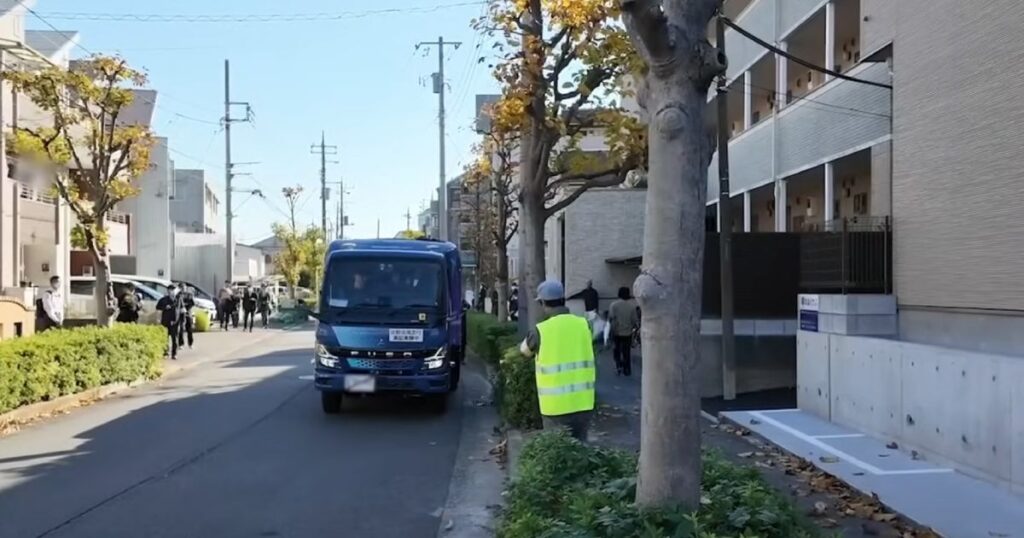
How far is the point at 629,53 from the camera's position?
12695 mm

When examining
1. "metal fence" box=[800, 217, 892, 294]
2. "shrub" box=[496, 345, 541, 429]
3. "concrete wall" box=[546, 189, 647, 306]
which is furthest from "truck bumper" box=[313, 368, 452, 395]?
"concrete wall" box=[546, 189, 647, 306]

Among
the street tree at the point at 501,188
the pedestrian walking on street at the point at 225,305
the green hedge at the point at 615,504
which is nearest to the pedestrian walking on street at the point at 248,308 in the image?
the pedestrian walking on street at the point at 225,305

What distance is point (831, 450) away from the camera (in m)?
9.50

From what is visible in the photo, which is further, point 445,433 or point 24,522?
point 445,433

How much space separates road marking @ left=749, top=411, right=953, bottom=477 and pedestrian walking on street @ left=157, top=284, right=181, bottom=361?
14.8m

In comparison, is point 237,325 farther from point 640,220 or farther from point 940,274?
point 940,274

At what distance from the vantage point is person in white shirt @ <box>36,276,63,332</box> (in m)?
19.1

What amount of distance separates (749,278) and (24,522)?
11.1 metres

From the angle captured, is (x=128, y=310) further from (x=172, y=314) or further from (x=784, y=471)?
(x=784, y=471)

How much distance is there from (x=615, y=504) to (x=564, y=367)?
8.97 ft

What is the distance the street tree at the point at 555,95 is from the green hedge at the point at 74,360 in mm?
6836

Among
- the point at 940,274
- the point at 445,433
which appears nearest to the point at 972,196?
the point at 940,274

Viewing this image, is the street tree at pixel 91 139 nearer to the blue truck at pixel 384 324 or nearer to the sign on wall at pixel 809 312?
the blue truck at pixel 384 324

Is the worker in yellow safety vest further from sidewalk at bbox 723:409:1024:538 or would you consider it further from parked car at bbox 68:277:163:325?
parked car at bbox 68:277:163:325
